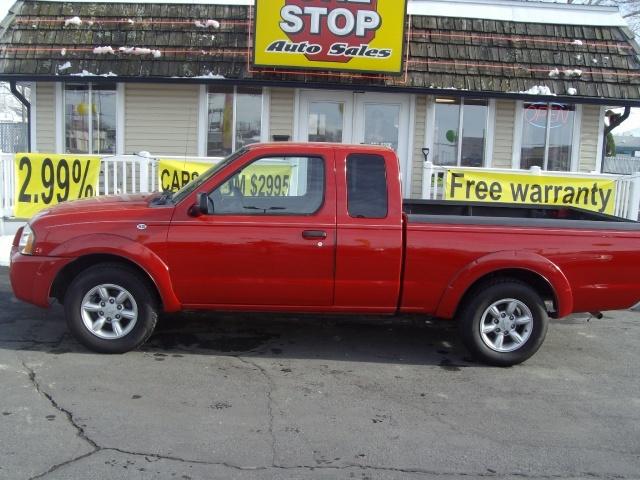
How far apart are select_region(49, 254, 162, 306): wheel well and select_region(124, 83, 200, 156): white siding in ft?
22.8

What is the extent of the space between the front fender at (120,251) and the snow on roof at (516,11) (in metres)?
8.15

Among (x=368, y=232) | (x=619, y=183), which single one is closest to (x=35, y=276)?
(x=368, y=232)

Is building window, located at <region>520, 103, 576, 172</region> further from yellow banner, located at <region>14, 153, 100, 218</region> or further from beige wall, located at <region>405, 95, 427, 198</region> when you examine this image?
yellow banner, located at <region>14, 153, 100, 218</region>

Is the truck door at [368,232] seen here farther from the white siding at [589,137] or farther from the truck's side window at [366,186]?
the white siding at [589,137]

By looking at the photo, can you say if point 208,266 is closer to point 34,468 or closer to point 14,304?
point 34,468

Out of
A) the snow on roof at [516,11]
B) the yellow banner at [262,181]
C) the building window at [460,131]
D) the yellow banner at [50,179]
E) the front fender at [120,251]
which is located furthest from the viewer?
the building window at [460,131]

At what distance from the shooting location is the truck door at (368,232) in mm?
5301

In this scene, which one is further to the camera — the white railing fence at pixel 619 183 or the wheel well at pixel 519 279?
the white railing fence at pixel 619 183

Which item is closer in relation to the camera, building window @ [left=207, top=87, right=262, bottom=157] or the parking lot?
the parking lot

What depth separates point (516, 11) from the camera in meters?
12.4

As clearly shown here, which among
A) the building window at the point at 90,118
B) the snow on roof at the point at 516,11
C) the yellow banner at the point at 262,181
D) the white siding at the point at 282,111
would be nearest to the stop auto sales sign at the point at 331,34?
the white siding at the point at 282,111

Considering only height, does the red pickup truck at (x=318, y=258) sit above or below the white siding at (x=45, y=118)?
below

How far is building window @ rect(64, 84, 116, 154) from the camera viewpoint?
12.4 meters

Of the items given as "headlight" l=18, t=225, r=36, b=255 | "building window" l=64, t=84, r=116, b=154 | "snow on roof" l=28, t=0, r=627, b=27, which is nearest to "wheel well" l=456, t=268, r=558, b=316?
"headlight" l=18, t=225, r=36, b=255
